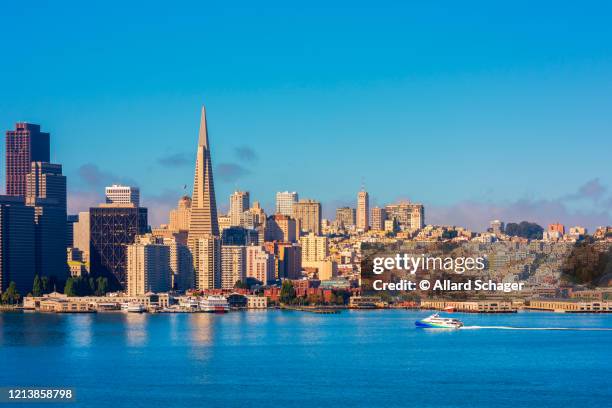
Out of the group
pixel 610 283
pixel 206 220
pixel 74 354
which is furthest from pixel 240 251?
pixel 74 354

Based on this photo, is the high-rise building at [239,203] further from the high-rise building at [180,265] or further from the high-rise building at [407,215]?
the high-rise building at [180,265]

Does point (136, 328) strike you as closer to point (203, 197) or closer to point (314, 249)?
point (203, 197)

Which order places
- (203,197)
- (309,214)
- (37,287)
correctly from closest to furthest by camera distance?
(37,287), (203,197), (309,214)

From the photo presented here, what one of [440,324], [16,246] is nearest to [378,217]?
[16,246]

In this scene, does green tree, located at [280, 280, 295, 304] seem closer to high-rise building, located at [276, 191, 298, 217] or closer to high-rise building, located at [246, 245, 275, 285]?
high-rise building, located at [246, 245, 275, 285]

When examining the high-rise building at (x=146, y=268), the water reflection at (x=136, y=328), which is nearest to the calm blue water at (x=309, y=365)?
the water reflection at (x=136, y=328)

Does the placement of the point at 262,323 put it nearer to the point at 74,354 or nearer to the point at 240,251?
the point at 74,354
